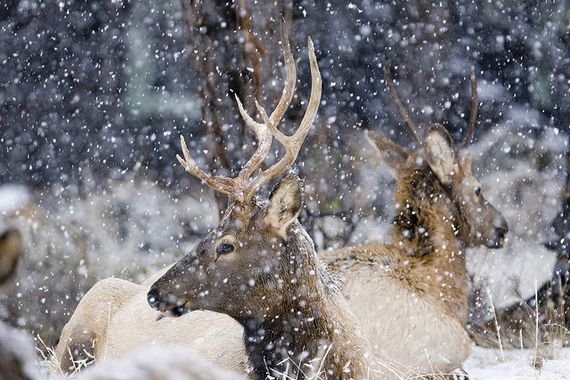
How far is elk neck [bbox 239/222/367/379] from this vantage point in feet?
13.8

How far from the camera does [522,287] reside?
919 cm

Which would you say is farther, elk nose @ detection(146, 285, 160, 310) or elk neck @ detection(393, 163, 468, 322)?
elk neck @ detection(393, 163, 468, 322)

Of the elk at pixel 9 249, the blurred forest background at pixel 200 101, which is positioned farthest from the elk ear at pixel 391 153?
the elk at pixel 9 249

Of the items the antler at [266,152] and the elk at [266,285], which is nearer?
the elk at [266,285]

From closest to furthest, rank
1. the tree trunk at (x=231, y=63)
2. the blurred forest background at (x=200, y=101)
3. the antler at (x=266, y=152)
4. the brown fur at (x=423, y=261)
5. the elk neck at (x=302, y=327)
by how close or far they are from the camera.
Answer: the elk neck at (x=302, y=327) < the antler at (x=266, y=152) < the brown fur at (x=423, y=261) < the tree trunk at (x=231, y=63) < the blurred forest background at (x=200, y=101)

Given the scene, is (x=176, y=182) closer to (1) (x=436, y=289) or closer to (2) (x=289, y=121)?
(2) (x=289, y=121)

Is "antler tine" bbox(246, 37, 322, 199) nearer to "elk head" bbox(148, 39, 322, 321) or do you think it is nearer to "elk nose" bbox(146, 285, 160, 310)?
"elk head" bbox(148, 39, 322, 321)

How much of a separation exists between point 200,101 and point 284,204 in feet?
12.6

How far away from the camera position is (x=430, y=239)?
261 inches

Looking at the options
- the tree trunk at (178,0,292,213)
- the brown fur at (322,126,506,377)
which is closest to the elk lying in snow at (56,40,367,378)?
the brown fur at (322,126,506,377)

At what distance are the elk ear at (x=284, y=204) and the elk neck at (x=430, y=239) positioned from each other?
6.33 ft

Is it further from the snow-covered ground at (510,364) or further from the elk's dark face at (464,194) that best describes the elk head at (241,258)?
the elk's dark face at (464,194)

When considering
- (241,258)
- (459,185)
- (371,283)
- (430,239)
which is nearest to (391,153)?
(459,185)

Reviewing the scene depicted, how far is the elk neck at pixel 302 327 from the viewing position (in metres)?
4.20
